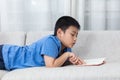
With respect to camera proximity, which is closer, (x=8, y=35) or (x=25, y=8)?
(x=8, y=35)

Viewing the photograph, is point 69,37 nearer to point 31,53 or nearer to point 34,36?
point 31,53

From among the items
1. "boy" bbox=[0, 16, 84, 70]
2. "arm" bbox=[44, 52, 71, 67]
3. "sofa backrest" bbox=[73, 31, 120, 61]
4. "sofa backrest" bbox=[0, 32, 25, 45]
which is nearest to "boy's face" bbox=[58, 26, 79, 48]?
"boy" bbox=[0, 16, 84, 70]

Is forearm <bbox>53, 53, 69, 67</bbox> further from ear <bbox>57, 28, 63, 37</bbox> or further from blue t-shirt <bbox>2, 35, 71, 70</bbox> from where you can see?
ear <bbox>57, 28, 63, 37</bbox>

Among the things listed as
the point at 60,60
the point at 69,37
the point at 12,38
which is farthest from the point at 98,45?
the point at 12,38

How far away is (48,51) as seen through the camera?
6.25ft

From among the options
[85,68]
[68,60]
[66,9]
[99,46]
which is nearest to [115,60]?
[99,46]

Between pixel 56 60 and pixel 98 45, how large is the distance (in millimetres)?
531

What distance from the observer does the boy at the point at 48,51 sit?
1911 millimetres

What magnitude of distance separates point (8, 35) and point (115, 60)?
2.98 ft

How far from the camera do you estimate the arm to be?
→ 1881 mm

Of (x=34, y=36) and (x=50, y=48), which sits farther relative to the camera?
(x=34, y=36)

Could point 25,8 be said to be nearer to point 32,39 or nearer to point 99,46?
point 32,39

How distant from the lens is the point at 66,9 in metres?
2.69

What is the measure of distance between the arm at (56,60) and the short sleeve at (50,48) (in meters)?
0.03
